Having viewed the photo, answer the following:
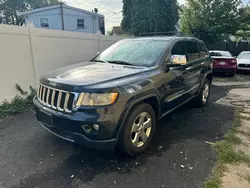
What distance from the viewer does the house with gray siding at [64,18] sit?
793 inches

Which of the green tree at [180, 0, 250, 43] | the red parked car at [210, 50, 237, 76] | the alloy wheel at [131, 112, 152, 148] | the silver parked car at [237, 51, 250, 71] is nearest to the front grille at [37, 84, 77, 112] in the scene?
the alloy wheel at [131, 112, 152, 148]

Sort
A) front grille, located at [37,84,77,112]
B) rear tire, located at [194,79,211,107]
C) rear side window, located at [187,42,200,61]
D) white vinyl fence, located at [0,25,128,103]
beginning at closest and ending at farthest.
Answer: front grille, located at [37,84,77,112], rear side window, located at [187,42,200,61], white vinyl fence, located at [0,25,128,103], rear tire, located at [194,79,211,107]

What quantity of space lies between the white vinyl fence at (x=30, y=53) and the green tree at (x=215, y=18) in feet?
32.2

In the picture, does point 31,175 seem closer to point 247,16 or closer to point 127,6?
point 127,6

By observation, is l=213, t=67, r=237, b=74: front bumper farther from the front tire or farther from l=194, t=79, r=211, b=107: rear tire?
the front tire

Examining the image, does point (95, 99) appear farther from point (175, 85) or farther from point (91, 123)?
point (175, 85)

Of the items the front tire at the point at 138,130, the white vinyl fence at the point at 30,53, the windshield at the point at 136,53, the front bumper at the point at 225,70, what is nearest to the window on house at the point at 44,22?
the white vinyl fence at the point at 30,53

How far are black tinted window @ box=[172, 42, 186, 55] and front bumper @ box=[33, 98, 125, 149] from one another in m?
1.89

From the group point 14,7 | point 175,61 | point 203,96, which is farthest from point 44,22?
point 175,61

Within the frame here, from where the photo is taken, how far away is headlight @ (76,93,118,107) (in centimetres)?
242

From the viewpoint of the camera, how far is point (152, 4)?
1206 centimetres

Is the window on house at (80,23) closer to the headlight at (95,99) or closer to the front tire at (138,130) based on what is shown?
the front tire at (138,130)

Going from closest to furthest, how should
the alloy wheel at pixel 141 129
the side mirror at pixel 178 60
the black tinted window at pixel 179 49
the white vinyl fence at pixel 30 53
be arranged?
1. the alloy wheel at pixel 141 129
2. the side mirror at pixel 178 60
3. the black tinted window at pixel 179 49
4. the white vinyl fence at pixel 30 53

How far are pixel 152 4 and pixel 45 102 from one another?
11.0 metres
